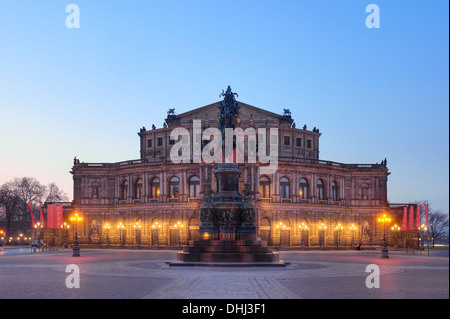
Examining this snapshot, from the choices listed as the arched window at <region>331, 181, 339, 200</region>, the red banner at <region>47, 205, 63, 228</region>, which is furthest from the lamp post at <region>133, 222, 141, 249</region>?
the arched window at <region>331, 181, 339, 200</region>

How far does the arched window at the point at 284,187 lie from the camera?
84188 mm

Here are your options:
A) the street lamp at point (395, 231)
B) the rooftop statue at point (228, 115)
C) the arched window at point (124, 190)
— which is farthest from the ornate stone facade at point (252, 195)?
the rooftop statue at point (228, 115)

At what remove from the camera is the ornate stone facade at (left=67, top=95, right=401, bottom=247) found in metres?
82.4

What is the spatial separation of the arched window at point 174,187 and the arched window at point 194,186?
228 centimetres

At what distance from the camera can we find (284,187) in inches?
3327

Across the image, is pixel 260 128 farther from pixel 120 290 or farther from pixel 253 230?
pixel 120 290

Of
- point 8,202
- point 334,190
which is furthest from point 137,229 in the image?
point 8,202

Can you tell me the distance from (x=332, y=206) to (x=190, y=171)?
2386cm

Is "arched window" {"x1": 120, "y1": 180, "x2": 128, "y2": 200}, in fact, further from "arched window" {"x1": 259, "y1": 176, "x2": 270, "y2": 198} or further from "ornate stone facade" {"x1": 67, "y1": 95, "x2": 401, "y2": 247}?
"arched window" {"x1": 259, "y1": 176, "x2": 270, "y2": 198}

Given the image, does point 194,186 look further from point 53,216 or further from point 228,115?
point 228,115

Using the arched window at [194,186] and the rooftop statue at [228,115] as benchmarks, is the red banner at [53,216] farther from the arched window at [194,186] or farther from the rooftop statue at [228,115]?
the rooftop statue at [228,115]

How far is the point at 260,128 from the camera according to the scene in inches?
3541

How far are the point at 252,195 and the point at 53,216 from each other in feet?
95.6
